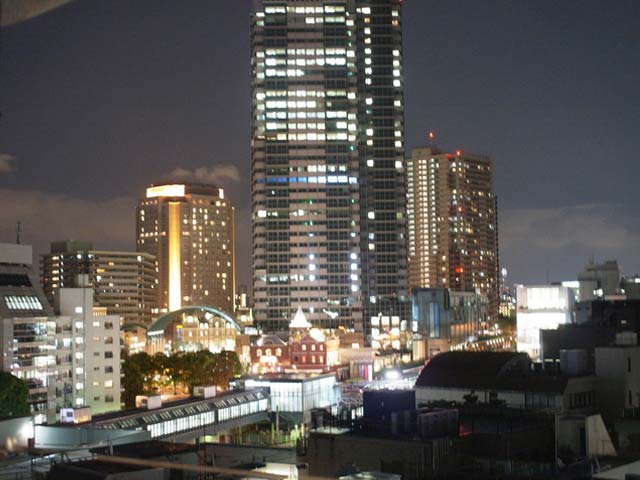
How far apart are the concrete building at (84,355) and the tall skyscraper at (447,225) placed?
97.5m

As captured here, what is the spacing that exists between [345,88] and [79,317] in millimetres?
40463

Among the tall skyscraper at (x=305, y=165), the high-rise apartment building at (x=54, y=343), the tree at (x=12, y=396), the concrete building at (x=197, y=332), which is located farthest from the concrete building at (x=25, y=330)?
the tall skyscraper at (x=305, y=165)

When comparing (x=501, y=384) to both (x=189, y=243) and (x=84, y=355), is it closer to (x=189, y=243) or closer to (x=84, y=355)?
(x=84, y=355)

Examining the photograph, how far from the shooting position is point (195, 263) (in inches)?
6063

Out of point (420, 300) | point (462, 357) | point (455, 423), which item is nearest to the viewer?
point (455, 423)

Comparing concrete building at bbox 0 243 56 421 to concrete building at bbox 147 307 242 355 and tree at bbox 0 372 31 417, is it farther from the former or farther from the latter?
concrete building at bbox 147 307 242 355

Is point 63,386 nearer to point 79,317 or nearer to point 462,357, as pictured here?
point 79,317

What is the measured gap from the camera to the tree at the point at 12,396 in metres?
38.2

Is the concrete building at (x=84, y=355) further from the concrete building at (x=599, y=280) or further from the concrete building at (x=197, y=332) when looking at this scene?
the concrete building at (x=599, y=280)

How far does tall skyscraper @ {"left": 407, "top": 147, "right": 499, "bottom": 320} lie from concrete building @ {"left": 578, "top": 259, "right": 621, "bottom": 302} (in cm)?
5550

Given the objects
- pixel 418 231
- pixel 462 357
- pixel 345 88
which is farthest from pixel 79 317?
pixel 418 231

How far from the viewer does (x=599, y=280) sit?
83625mm

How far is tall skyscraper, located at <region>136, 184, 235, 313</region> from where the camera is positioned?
152 meters

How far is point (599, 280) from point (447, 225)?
2454 inches
